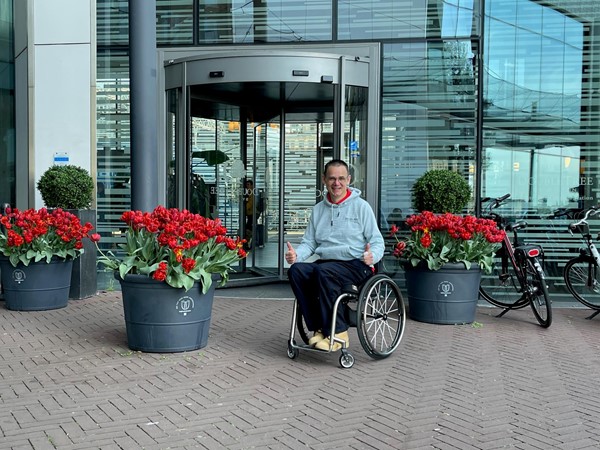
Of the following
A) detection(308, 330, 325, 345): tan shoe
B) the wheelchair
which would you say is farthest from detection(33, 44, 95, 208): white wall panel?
detection(308, 330, 325, 345): tan shoe

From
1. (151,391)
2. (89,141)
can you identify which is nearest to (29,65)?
(89,141)

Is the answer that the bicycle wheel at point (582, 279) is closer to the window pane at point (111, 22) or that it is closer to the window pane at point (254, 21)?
the window pane at point (254, 21)

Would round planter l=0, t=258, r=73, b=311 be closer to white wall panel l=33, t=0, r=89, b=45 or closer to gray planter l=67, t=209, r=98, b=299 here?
gray planter l=67, t=209, r=98, b=299

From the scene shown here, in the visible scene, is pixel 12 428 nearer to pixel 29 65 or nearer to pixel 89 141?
pixel 89 141

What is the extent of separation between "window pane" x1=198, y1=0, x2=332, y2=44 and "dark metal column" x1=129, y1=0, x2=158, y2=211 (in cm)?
345

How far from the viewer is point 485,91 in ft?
28.6

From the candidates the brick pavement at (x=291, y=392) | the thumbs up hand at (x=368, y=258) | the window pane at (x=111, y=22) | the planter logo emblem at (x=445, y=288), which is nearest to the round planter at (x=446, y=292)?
the planter logo emblem at (x=445, y=288)

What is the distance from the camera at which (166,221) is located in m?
5.30

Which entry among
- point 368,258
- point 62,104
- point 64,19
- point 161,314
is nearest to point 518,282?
point 368,258

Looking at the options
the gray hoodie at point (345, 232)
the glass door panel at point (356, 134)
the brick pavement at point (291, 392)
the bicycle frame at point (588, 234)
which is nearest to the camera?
the brick pavement at point (291, 392)

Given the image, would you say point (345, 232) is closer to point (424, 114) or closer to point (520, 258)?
point (520, 258)

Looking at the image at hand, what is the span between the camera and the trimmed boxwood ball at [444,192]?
24.4 ft

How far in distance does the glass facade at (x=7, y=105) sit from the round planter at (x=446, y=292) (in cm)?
667

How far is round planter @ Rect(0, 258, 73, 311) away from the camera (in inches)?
282
